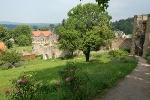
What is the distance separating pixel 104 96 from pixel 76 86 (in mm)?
1703

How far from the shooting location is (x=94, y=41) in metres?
23.2

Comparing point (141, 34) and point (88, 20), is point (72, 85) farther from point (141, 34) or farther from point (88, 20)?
point (88, 20)

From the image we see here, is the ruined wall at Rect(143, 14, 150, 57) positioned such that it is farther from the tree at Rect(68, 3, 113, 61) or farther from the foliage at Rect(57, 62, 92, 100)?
the foliage at Rect(57, 62, 92, 100)

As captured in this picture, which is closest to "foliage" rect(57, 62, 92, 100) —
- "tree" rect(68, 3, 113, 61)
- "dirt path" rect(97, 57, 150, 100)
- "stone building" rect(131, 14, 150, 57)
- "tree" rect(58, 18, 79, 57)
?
"dirt path" rect(97, 57, 150, 100)

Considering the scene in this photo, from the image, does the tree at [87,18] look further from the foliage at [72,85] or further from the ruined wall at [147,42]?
the foliage at [72,85]

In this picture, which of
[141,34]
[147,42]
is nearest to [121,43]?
[141,34]

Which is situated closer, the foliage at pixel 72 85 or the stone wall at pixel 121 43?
the foliage at pixel 72 85

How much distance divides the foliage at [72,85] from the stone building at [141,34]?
21792 millimetres

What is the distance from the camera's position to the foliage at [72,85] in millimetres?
7531

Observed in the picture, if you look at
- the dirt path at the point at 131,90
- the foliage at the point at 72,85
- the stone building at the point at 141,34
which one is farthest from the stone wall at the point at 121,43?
the foliage at the point at 72,85

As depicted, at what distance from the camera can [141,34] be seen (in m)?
29.7

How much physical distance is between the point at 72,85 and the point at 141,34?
80.4 ft

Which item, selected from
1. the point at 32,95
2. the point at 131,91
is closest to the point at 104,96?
the point at 131,91

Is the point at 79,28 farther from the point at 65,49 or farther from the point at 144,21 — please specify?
the point at 144,21
